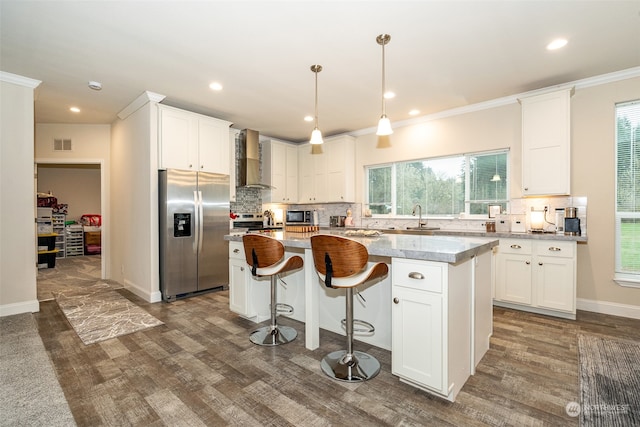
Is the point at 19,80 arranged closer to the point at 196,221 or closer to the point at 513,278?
the point at 196,221

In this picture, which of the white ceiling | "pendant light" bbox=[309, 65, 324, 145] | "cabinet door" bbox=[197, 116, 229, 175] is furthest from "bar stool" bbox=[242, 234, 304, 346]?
Result: "cabinet door" bbox=[197, 116, 229, 175]

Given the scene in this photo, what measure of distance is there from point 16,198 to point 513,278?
592 centimetres

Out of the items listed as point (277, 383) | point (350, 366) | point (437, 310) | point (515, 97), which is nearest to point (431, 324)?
point (437, 310)

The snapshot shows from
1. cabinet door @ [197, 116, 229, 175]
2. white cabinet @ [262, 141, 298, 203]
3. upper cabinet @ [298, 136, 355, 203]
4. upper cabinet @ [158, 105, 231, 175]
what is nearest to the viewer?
upper cabinet @ [158, 105, 231, 175]

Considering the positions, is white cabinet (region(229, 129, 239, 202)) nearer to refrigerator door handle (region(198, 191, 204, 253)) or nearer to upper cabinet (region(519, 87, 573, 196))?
refrigerator door handle (region(198, 191, 204, 253))

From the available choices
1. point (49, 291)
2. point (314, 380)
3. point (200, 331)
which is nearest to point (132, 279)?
point (49, 291)

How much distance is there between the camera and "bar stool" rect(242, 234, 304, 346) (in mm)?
2580

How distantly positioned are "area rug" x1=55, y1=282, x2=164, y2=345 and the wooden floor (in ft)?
0.53

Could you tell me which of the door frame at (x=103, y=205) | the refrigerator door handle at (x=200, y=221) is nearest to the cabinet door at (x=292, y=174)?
the refrigerator door handle at (x=200, y=221)

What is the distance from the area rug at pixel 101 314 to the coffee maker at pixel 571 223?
467 cm

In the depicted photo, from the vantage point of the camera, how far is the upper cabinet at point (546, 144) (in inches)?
139

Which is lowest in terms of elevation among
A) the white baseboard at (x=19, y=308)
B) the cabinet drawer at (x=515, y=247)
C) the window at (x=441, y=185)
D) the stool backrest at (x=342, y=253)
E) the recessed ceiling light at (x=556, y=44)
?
the white baseboard at (x=19, y=308)

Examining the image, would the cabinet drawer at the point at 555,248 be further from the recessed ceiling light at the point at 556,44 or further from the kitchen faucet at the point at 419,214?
the recessed ceiling light at the point at 556,44

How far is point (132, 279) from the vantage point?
4582mm
